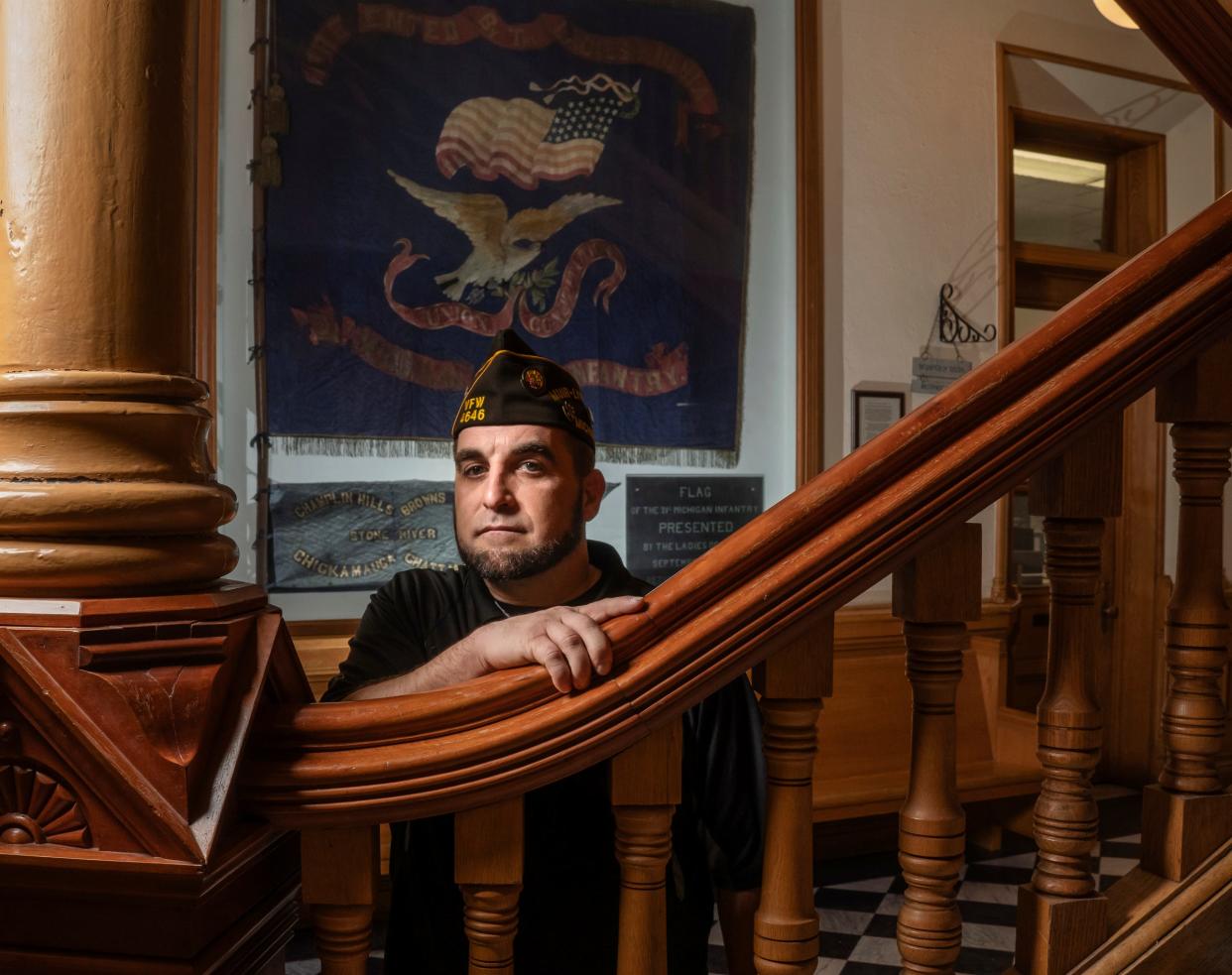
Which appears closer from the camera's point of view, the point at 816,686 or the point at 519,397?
the point at 816,686

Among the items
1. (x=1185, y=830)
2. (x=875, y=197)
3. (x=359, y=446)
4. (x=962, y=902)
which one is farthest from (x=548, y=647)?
(x=875, y=197)

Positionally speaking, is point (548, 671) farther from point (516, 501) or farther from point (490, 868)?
point (516, 501)

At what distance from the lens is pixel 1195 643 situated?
1214mm

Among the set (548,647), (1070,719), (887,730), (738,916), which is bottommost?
(887,730)

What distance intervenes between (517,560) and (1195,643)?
86 cm

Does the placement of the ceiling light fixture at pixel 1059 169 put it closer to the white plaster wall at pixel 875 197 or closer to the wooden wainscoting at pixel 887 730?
the white plaster wall at pixel 875 197

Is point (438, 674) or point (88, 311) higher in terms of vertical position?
point (88, 311)

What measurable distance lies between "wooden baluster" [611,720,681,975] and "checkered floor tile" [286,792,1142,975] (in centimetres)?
238

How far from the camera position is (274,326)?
147 inches

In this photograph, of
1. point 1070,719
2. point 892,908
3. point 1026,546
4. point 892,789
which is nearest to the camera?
point 1070,719

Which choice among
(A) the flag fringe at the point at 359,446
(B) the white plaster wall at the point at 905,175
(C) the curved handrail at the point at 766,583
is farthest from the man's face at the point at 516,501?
(B) the white plaster wall at the point at 905,175

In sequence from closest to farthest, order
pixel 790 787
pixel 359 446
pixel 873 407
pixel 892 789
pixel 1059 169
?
1. pixel 790 787
2. pixel 359 446
3. pixel 892 789
4. pixel 873 407
5. pixel 1059 169

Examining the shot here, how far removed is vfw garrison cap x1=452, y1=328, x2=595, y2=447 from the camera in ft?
5.41

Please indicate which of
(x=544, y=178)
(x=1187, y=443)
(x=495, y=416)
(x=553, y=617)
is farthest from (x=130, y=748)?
(x=544, y=178)
